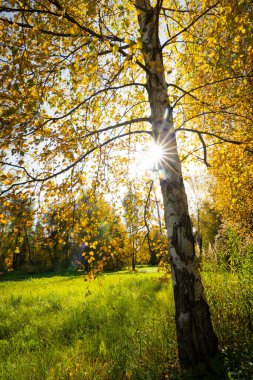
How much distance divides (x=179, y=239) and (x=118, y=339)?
286 cm

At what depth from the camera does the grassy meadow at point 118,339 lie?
3555mm

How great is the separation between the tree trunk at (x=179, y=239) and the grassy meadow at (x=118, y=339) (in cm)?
40

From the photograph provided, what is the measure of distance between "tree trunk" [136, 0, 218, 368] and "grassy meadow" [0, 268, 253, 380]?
1.32 ft

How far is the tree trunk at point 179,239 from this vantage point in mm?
3111

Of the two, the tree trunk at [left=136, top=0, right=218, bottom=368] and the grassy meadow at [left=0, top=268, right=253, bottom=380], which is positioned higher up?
the tree trunk at [left=136, top=0, right=218, bottom=368]

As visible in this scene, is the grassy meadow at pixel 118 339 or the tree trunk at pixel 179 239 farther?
the grassy meadow at pixel 118 339

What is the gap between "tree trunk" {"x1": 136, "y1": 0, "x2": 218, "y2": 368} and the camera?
3111mm

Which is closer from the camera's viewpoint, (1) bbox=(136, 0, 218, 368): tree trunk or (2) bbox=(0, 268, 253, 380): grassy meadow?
(1) bbox=(136, 0, 218, 368): tree trunk

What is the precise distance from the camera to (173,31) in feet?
17.6

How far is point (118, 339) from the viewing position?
15.6 feet

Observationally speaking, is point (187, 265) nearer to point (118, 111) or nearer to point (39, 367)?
point (39, 367)

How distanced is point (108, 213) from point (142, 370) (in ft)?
8.33

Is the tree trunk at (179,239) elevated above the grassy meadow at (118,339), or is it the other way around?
the tree trunk at (179,239)

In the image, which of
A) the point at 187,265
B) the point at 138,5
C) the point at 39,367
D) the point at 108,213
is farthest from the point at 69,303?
the point at 138,5
